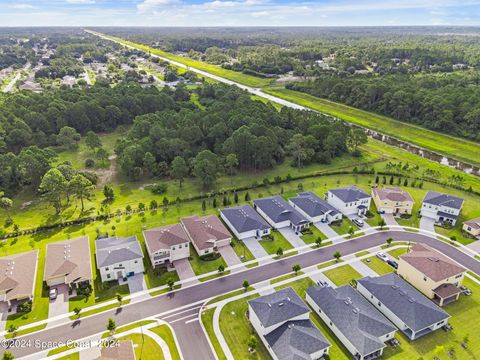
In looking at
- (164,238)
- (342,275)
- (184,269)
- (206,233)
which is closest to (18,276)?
(164,238)

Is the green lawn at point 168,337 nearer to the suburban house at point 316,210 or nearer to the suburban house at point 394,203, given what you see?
the suburban house at point 316,210

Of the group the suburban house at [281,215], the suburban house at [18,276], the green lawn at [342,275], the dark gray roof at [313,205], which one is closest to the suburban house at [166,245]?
the suburban house at [18,276]

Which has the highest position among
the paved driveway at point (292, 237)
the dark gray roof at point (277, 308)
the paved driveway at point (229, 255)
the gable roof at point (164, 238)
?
the gable roof at point (164, 238)

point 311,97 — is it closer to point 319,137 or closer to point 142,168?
point 319,137

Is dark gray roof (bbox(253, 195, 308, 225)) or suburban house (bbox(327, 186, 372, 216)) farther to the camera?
suburban house (bbox(327, 186, 372, 216))

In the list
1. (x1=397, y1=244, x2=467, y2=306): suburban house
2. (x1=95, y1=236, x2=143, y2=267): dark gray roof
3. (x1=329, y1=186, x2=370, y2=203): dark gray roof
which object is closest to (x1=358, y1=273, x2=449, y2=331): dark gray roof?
(x1=397, y1=244, x2=467, y2=306): suburban house

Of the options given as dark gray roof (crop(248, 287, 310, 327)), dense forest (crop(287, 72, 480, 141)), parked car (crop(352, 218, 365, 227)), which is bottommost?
parked car (crop(352, 218, 365, 227))

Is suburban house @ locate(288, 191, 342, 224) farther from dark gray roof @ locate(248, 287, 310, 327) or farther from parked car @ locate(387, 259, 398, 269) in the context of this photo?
dark gray roof @ locate(248, 287, 310, 327)

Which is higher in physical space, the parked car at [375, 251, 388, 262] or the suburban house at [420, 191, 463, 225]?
the suburban house at [420, 191, 463, 225]
